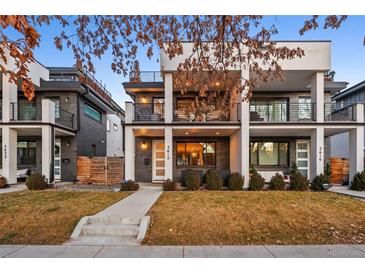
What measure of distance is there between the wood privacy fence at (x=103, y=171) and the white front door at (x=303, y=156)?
11428 mm

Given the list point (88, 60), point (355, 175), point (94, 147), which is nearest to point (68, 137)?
point (94, 147)

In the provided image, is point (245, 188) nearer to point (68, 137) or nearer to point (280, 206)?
point (280, 206)

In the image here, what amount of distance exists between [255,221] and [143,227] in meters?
2.96

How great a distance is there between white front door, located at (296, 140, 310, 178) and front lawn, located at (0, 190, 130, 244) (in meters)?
11.7

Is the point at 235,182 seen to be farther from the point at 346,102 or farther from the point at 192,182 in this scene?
the point at 346,102

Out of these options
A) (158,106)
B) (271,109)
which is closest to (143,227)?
(158,106)

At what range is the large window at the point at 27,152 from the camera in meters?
15.4

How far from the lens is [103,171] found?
1438 centimetres

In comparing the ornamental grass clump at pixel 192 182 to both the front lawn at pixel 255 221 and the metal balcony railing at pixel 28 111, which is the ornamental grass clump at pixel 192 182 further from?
the metal balcony railing at pixel 28 111

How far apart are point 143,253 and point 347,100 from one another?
78.9 ft

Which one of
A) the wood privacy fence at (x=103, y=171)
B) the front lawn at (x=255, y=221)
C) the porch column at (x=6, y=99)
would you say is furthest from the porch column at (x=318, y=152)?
the porch column at (x=6, y=99)

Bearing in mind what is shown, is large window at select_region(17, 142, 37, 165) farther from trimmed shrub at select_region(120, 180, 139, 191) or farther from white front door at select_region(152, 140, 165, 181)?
trimmed shrub at select_region(120, 180, 139, 191)
